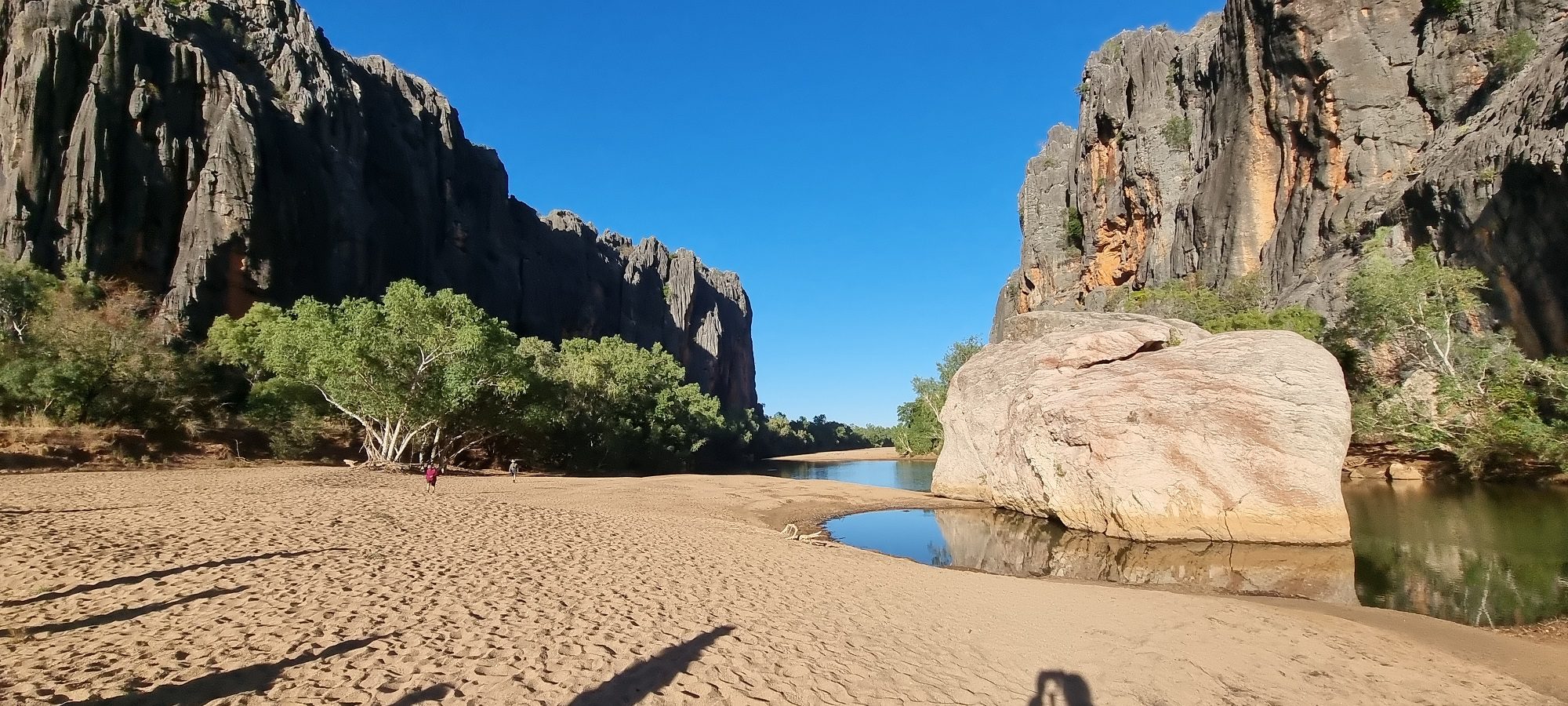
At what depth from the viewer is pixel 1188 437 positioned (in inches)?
672

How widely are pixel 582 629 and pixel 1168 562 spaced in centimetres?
1355

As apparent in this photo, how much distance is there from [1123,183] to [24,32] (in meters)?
84.3

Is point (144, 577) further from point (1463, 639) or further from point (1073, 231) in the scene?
point (1073, 231)

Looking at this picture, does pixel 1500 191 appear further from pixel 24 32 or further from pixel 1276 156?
pixel 24 32

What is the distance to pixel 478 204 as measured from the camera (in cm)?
8425

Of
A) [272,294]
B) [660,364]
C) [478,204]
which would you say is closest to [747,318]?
[478,204]

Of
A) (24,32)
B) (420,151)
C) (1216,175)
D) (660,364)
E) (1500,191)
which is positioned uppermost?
(420,151)

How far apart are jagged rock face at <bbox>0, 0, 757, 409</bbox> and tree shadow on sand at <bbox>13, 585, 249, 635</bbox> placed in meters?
49.6

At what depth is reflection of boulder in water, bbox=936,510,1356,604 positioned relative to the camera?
13.0 meters

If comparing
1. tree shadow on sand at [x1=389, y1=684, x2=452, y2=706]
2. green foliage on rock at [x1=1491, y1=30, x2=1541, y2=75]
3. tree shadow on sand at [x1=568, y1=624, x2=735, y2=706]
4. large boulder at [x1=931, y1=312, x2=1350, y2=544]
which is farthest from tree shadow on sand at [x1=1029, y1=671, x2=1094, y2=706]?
green foliage on rock at [x1=1491, y1=30, x2=1541, y2=75]

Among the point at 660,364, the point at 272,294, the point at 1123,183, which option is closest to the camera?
the point at 272,294

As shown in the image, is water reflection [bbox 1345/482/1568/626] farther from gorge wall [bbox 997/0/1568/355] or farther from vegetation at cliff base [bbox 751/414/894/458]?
vegetation at cliff base [bbox 751/414/894/458]

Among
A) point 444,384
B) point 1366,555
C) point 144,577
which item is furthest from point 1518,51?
point 444,384

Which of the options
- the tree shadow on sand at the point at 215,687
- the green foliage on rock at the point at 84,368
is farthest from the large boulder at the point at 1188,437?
the green foliage on rock at the point at 84,368
